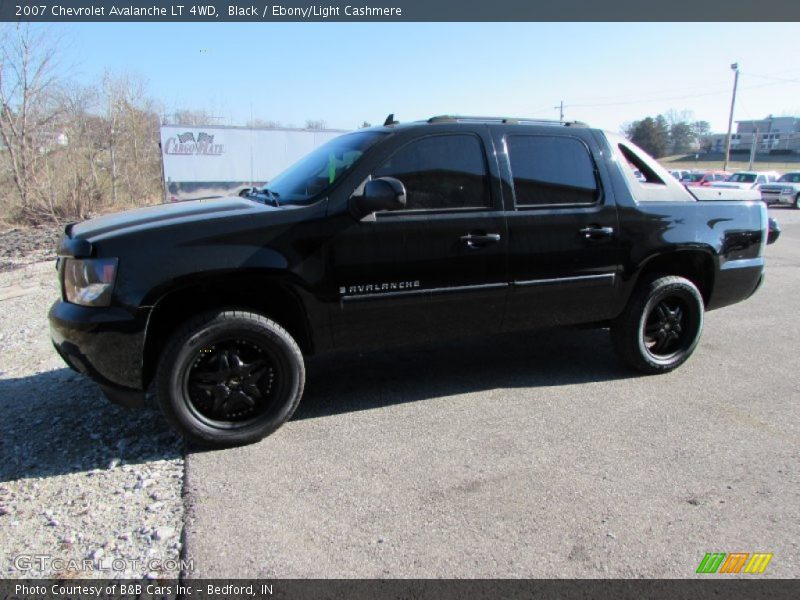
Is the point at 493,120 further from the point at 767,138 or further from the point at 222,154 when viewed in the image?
the point at 767,138

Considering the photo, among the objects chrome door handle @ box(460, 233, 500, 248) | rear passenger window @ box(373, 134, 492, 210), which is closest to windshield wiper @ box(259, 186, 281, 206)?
rear passenger window @ box(373, 134, 492, 210)

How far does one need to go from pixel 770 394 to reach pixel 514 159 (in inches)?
103

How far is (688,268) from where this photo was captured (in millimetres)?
4719

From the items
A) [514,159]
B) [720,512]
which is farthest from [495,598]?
[514,159]

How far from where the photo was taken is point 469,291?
3.77 metres

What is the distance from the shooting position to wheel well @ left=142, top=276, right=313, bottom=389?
10.8ft

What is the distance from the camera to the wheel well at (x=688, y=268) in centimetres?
451

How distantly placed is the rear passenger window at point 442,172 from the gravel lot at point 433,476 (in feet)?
4.72

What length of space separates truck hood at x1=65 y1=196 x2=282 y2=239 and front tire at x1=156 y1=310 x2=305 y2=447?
2.03 feet

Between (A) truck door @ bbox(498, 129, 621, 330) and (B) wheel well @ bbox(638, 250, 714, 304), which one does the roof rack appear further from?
(B) wheel well @ bbox(638, 250, 714, 304)

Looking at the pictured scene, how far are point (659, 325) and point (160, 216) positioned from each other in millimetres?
3849

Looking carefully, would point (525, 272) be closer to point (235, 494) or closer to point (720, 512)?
point (720, 512)

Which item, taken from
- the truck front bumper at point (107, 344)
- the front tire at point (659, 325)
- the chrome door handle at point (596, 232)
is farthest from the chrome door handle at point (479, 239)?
the truck front bumper at point (107, 344)

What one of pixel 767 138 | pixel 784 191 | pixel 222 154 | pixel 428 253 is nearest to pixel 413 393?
pixel 428 253
